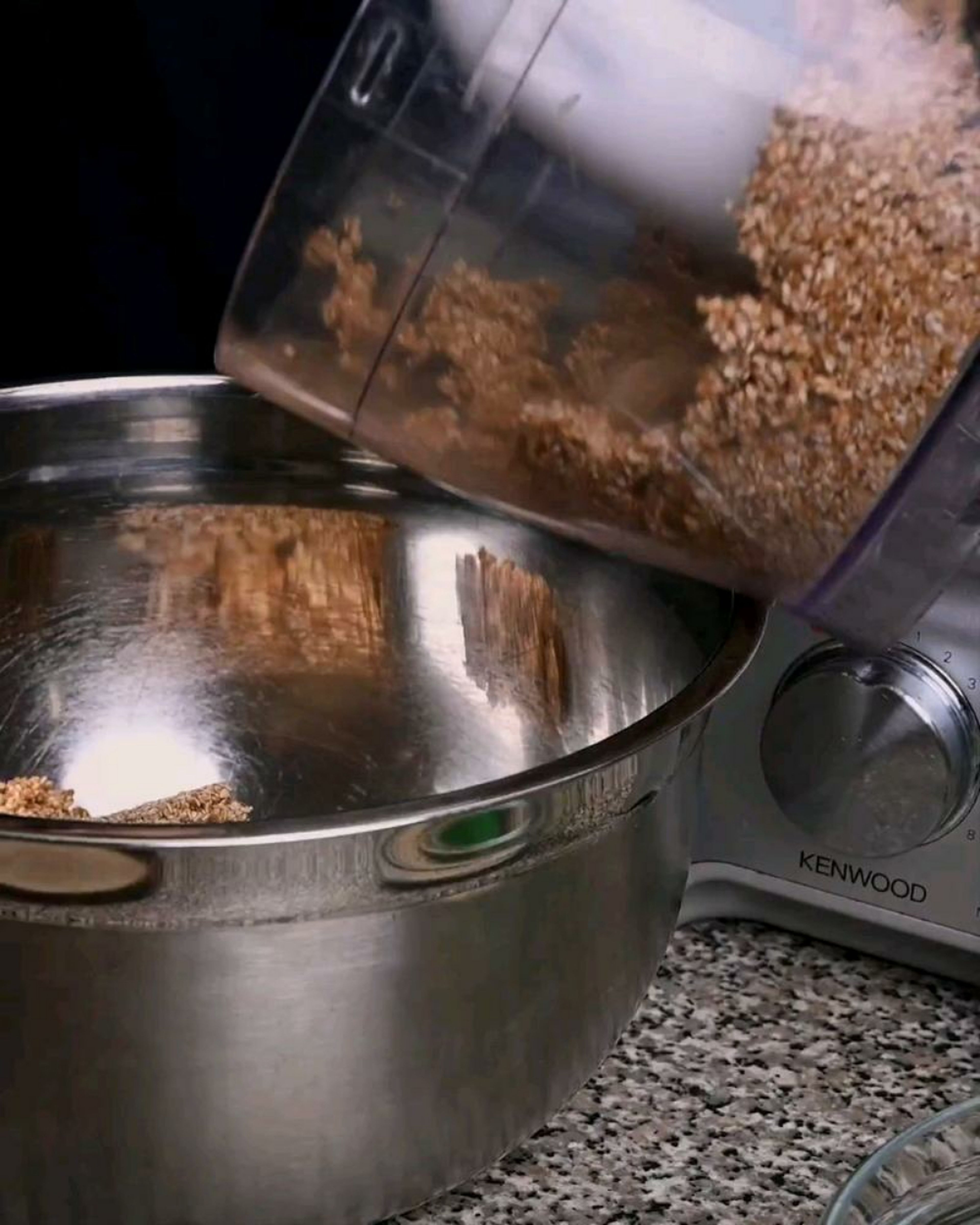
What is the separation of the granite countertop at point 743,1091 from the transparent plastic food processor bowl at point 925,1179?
0.30 feet

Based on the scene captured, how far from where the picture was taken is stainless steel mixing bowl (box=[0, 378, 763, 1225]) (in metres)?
0.43

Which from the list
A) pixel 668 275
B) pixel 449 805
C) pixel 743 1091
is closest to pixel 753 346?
pixel 668 275

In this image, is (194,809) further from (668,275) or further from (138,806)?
(668,275)


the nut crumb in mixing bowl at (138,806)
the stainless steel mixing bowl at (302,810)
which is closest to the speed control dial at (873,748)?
the stainless steel mixing bowl at (302,810)

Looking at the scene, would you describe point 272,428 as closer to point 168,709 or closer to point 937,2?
point 168,709

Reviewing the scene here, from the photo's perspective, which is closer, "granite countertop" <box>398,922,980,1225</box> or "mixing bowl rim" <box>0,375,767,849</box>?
"mixing bowl rim" <box>0,375,767,849</box>

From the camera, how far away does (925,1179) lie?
0.46m

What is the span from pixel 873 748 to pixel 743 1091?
0.41 feet

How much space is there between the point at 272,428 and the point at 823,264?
30cm

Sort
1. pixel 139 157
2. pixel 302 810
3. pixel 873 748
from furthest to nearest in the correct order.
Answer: pixel 139 157 → pixel 302 810 → pixel 873 748

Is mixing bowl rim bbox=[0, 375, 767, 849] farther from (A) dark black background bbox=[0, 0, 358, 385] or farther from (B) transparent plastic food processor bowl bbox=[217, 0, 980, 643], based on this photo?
(A) dark black background bbox=[0, 0, 358, 385]

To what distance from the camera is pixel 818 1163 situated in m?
0.57

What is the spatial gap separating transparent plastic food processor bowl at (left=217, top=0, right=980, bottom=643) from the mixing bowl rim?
3 centimetres

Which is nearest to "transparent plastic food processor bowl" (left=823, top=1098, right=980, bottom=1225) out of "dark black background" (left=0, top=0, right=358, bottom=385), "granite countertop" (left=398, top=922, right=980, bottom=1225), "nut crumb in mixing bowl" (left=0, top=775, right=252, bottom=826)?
"granite countertop" (left=398, top=922, right=980, bottom=1225)
